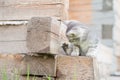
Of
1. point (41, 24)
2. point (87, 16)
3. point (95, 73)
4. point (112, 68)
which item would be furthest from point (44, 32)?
point (87, 16)

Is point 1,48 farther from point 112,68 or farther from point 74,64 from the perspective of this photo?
point 112,68

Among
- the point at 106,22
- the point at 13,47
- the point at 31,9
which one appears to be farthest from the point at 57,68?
the point at 106,22

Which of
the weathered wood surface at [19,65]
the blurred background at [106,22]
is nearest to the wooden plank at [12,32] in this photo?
the weathered wood surface at [19,65]

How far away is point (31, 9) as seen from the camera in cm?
226

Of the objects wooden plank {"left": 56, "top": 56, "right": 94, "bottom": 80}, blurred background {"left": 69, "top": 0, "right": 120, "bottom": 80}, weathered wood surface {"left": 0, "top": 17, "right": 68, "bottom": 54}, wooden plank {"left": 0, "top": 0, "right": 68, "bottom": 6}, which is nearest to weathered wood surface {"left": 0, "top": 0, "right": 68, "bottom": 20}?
wooden plank {"left": 0, "top": 0, "right": 68, "bottom": 6}

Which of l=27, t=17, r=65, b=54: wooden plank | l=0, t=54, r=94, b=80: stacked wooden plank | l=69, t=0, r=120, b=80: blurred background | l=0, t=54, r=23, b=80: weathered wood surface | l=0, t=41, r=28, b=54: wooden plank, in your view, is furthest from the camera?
l=69, t=0, r=120, b=80: blurred background

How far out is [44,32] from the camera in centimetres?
181

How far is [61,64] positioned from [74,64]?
0.07 metres

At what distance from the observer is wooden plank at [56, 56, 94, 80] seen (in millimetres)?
1894

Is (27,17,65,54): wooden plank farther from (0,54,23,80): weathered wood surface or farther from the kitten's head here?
(0,54,23,80): weathered wood surface

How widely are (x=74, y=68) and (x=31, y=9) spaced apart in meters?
0.53

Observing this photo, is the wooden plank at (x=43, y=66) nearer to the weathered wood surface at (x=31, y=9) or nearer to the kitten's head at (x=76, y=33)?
the kitten's head at (x=76, y=33)

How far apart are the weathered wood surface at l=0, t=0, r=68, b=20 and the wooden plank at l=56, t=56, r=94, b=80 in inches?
14.2

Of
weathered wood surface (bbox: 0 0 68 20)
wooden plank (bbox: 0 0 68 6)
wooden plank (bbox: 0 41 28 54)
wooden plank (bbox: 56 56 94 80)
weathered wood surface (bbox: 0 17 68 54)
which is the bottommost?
wooden plank (bbox: 56 56 94 80)
